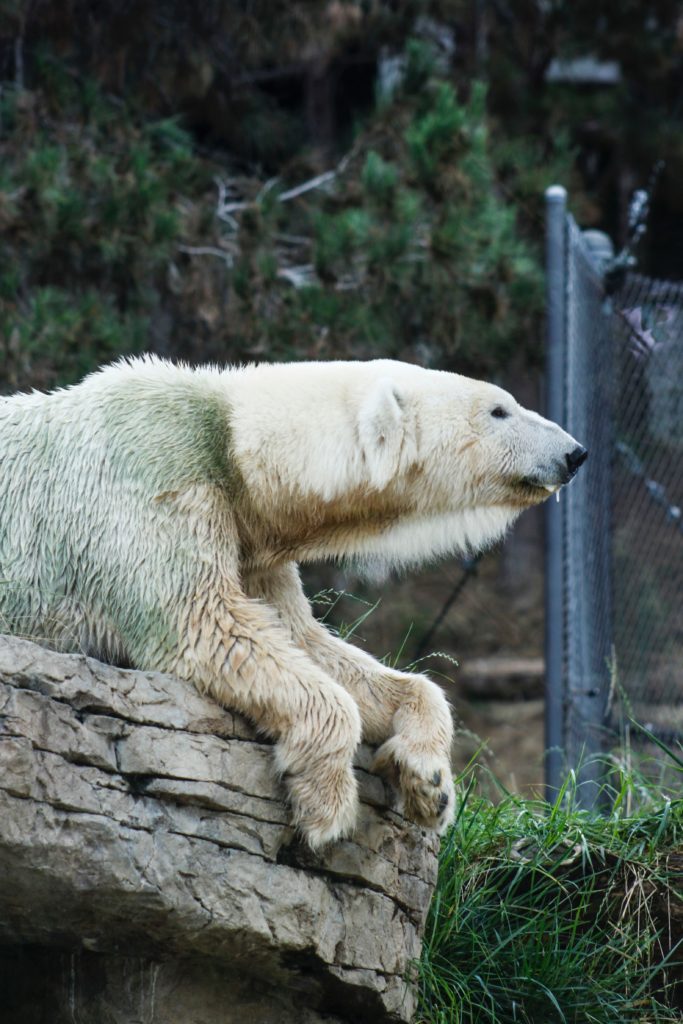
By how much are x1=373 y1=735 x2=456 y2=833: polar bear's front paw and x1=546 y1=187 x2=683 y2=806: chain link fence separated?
205cm

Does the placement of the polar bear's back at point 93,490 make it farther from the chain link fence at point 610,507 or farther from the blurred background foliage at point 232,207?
the blurred background foliage at point 232,207

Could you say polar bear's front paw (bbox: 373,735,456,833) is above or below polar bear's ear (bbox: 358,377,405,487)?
below

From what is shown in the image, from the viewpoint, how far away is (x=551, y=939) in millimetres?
3900

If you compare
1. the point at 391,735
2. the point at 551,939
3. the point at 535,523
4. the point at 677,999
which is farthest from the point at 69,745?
the point at 535,523

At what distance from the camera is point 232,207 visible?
25.1 feet

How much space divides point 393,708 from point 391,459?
0.67 metres

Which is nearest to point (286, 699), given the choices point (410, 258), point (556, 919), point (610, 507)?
point (556, 919)

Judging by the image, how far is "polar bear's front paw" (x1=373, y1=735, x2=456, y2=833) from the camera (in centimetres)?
352

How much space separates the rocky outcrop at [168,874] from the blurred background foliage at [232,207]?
138 inches

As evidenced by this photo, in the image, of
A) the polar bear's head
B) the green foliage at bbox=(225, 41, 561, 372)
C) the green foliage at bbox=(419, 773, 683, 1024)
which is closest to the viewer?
the polar bear's head

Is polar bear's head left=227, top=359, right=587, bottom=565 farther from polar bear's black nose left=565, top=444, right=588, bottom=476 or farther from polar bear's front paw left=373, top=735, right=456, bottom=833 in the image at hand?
polar bear's front paw left=373, top=735, right=456, bottom=833

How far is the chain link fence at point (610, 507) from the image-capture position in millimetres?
5941

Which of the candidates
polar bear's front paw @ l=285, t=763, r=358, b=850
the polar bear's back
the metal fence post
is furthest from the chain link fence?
the polar bear's back

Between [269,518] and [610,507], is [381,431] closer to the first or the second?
[269,518]
